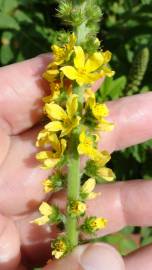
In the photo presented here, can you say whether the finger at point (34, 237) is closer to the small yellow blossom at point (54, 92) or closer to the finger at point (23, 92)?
the finger at point (23, 92)

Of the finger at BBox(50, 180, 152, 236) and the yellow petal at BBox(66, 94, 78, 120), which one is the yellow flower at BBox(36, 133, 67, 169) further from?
the finger at BBox(50, 180, 152, 236)

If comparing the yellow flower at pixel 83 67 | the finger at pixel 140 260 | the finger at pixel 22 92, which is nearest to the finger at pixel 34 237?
the finger at pixel 140 260

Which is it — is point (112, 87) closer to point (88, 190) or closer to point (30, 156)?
point (30, 156)

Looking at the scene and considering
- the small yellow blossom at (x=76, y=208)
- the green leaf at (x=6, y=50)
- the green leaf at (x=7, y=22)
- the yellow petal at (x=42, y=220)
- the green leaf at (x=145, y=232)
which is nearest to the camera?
the small yellow blossom at (x=76, y=208)

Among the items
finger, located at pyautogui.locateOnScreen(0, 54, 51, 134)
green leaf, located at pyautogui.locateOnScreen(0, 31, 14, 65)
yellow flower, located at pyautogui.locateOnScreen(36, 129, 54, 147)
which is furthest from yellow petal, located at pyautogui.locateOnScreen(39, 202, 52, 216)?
green leaf, located at pyautogui.locateOnScreen(0, 31, 14, 65)

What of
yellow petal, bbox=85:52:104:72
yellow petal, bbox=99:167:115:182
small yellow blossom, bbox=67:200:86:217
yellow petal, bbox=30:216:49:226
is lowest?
yellow petal, bbox=30:216:49:226

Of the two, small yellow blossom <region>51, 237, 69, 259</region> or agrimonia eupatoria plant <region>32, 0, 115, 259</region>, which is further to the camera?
small yellow blossom <region>51, 237, 69, 259</region>

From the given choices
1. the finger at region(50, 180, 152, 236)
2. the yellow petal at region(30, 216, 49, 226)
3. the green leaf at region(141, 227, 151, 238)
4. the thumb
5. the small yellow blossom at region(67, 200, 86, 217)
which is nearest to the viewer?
the thumb
